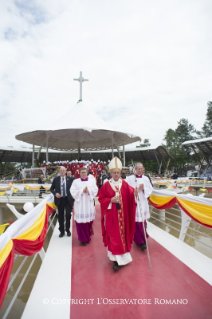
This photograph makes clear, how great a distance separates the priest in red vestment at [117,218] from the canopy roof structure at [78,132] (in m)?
11.3

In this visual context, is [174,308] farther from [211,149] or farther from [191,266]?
[211,149]

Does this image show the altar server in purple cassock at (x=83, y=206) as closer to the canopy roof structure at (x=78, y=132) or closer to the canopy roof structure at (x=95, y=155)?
the canopy roof structure at (x=78, y=132)

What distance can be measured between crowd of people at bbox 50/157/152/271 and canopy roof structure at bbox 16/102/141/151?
408 inches

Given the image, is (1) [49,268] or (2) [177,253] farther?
(2) [177,253]

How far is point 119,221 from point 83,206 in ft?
3.86

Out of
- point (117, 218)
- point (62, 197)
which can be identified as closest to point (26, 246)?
point (117, 218)

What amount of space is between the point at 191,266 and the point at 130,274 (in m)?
1.02

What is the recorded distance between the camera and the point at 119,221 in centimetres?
303

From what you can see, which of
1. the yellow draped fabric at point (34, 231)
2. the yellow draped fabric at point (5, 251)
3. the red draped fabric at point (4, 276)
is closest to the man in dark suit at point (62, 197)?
the yellow draped fabric at point (34, 231)

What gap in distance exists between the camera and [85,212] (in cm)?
393

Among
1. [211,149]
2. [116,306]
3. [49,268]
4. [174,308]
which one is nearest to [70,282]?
[49,268]

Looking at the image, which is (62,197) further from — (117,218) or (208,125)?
(208,125)

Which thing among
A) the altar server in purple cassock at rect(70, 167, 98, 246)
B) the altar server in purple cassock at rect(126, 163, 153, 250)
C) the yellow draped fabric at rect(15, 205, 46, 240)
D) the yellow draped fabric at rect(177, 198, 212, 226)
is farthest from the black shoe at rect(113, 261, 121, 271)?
the yellow draped fabric at rect(177, 198, 212, 226)

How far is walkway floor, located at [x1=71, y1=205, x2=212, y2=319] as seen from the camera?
6.74 feet
